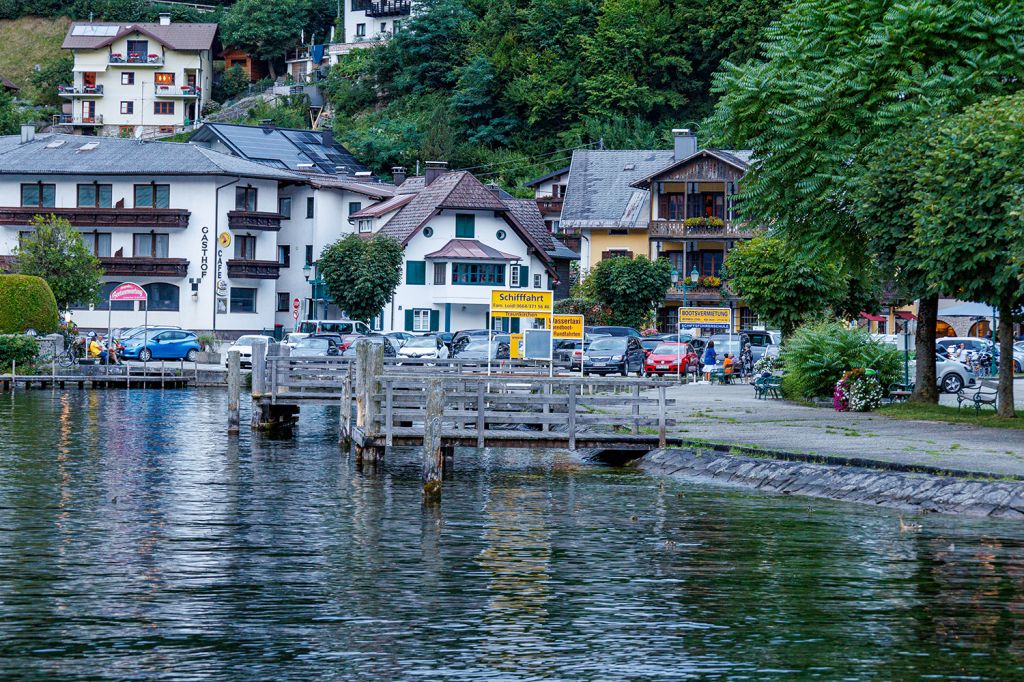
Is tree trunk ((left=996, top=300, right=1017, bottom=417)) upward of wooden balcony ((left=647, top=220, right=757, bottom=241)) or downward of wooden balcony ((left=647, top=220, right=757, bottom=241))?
downward

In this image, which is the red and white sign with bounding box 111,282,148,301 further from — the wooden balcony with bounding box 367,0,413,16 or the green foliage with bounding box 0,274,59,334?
the wooden balcony with bounding box 367,0,413,16

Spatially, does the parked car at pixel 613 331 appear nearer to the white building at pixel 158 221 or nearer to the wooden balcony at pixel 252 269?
the wooden balcony at pixel 252 269

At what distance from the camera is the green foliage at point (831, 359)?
4478cm

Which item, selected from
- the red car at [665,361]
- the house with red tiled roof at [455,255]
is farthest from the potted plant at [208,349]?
the red car at [665,361]

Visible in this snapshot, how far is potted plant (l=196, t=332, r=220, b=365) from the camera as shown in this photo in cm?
7612

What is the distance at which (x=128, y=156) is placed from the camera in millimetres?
93125

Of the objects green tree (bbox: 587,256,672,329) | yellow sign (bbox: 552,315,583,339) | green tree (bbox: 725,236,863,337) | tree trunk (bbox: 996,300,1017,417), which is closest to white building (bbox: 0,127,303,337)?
green tree (bbox: 587,256,672,329)

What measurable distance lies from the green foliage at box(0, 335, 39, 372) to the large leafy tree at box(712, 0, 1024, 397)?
1360 inches

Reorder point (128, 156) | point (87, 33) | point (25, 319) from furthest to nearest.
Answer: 1. point (87, 33)
2. point (128, 156)
3. point (25, 319)

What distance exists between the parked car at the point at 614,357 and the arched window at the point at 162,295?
1318 inches

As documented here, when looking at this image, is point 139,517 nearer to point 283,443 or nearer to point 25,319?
point 283,443

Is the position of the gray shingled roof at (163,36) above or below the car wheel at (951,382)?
above

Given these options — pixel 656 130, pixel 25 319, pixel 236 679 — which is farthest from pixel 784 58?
pixel 656 130

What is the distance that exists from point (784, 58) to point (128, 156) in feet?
200
